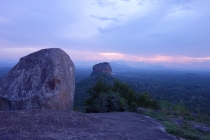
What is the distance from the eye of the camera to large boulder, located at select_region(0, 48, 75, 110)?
8742 mm

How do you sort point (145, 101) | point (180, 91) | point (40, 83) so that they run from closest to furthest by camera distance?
1. point (40, 83)
2. point (145, 101)
3. point (180, 91)

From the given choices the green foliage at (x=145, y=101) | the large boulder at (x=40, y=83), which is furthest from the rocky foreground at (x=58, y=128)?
the green foliage at (x=145, y=101)

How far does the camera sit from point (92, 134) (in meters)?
5.92

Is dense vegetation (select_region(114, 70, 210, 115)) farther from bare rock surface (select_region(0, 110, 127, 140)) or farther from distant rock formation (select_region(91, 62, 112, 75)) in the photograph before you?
bare rock surface (select_region(0, 110, 127, 140))

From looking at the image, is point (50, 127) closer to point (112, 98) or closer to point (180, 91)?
point (112, 98)

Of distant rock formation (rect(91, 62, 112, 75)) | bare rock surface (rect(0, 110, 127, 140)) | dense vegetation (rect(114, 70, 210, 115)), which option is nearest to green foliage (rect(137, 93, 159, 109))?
dense vegetation (rect(114, 70, 210, 115))

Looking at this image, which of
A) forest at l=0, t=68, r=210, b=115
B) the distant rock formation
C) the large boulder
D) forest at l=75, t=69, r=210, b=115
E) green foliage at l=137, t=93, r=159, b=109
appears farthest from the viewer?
the distant rock formation

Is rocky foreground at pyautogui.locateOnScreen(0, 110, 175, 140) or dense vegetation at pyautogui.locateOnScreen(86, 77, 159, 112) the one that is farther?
dense vegetation at pyautogui.locateOnScreen(86, 77, 159, 112)

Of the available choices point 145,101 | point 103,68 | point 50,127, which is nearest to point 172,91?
point 103,68

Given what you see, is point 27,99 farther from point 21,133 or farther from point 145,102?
point 145,102

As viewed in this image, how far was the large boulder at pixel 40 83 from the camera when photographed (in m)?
8.74

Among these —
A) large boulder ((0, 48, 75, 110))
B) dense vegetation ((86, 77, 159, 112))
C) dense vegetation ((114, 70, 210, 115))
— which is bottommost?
dense vegetation ((114, 70, 210, 115))

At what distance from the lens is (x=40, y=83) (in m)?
9.09

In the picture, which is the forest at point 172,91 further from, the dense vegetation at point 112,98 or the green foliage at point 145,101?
the dense vegetation at point 112,98
